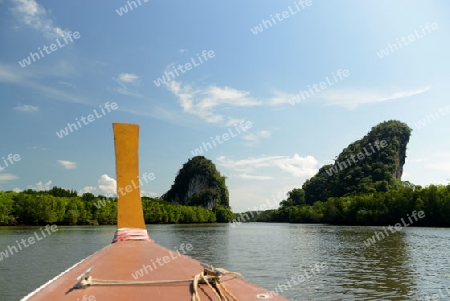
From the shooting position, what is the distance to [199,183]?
488 ft

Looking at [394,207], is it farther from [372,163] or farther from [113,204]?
[372,163]

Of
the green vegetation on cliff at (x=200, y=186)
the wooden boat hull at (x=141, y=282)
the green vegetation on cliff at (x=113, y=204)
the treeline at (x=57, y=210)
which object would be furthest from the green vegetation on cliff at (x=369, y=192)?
the wooden boat hull at (x=141, y=282)

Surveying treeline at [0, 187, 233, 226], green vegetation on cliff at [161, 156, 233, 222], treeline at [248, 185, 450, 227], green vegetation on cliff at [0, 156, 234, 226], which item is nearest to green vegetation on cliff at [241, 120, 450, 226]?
treeline at [248, 185, 450, 227]

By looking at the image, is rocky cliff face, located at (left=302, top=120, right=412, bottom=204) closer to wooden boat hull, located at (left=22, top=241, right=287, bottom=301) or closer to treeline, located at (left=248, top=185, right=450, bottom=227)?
treeline, located at (left=248, top=185, right=450, bottom=227)

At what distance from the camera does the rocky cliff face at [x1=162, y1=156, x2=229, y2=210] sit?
143375mm

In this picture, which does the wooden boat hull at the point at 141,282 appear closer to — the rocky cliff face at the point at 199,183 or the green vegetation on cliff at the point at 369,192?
the green vegetation on cliff at the point at 369,192

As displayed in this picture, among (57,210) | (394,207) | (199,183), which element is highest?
(199,183)

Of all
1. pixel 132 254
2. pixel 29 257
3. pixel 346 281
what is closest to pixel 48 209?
pixel 29 257

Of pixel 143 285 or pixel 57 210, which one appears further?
pixel 57 210

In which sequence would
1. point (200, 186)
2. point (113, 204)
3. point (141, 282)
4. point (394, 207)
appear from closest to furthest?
point (141, 282) < point (394, 207) < point (113, 204) < point (200, 186)

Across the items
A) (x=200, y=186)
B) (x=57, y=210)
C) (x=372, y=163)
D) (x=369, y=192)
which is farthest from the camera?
(x=200, y=186)

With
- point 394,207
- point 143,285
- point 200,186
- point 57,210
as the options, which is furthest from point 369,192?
point 143,285

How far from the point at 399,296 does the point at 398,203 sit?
5665 centimetres

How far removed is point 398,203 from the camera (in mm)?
59594
